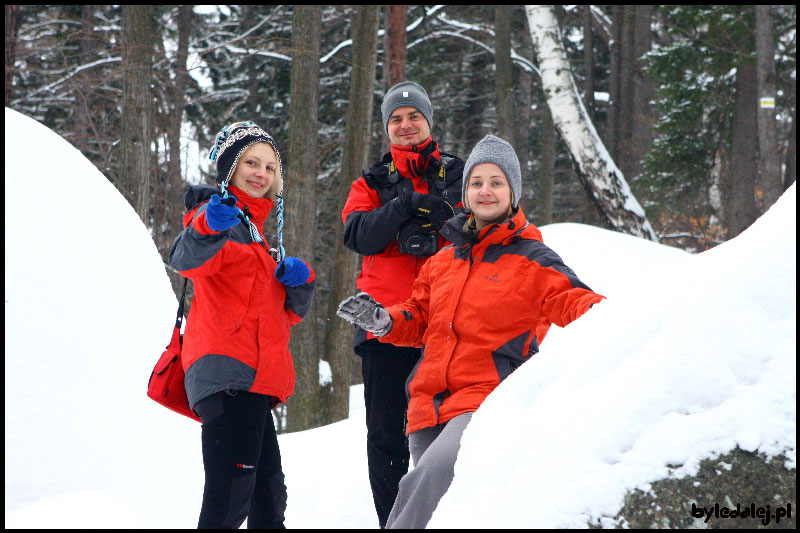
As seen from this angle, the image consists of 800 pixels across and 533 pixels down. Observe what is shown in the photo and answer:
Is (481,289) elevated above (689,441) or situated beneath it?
elevated above

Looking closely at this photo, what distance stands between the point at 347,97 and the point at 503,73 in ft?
9.28

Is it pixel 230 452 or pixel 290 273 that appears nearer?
pixel 230 452

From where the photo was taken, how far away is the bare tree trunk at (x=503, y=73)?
40.4ft

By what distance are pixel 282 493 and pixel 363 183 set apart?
142cm

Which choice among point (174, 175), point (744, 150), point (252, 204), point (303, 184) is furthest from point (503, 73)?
point (252, 204)

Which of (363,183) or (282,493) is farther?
(363,183)

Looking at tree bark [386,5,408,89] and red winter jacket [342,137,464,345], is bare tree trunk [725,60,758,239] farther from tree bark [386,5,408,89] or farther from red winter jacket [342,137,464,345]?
red winter jacket [342,137,464,345]

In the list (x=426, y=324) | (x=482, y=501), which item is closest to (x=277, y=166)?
(x=426, y=324)

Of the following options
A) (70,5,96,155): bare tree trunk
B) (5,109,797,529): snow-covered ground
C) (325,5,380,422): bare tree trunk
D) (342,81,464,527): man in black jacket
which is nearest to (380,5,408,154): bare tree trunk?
(325,5,380,422): bare tree trunk

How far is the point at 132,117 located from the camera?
703 centimetres

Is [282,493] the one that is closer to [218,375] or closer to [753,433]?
[218,375]

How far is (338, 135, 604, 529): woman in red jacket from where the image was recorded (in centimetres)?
247

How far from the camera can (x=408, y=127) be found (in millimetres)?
Result: 3299

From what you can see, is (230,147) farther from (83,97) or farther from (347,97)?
(347,97)
